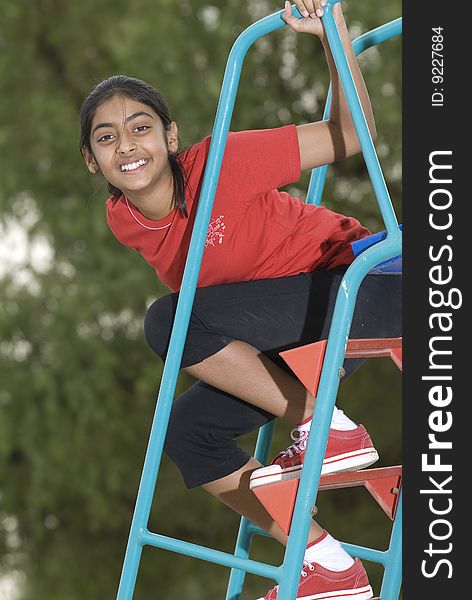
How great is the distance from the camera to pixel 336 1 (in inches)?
69.3

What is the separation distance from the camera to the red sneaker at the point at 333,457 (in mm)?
1764

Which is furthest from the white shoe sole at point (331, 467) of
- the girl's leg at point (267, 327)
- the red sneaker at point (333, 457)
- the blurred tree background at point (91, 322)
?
the blurred tree background at point (91, 322)

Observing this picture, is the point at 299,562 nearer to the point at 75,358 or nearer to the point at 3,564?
the point at 75,358

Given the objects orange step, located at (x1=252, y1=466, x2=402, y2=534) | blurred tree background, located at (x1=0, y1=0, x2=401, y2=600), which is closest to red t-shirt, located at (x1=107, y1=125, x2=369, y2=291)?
orange step, located at (x1=252, y1=466, x2=402, y2=534)

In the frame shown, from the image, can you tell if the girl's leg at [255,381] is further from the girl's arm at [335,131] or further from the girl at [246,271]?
the girl's arm at [335,131]

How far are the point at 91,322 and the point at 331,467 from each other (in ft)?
14.3

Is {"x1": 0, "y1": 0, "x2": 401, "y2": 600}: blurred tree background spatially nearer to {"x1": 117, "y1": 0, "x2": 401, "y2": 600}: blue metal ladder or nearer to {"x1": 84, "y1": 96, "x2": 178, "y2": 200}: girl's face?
{"x1": 84, "y1": 96, "x2": 178, "y2": 200}: girl's face

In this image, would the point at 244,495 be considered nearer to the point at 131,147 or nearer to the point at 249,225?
the point at 249,225

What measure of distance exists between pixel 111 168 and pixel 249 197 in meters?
0.28

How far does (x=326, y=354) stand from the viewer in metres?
1.71

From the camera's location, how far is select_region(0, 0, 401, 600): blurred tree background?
5781 millimetres

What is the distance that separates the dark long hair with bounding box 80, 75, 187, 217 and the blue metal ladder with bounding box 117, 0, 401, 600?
0.12 meters

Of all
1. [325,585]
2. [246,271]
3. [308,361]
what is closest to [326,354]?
[308,361]

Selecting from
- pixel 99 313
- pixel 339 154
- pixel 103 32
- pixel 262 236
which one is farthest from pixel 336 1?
pixel 103 32
